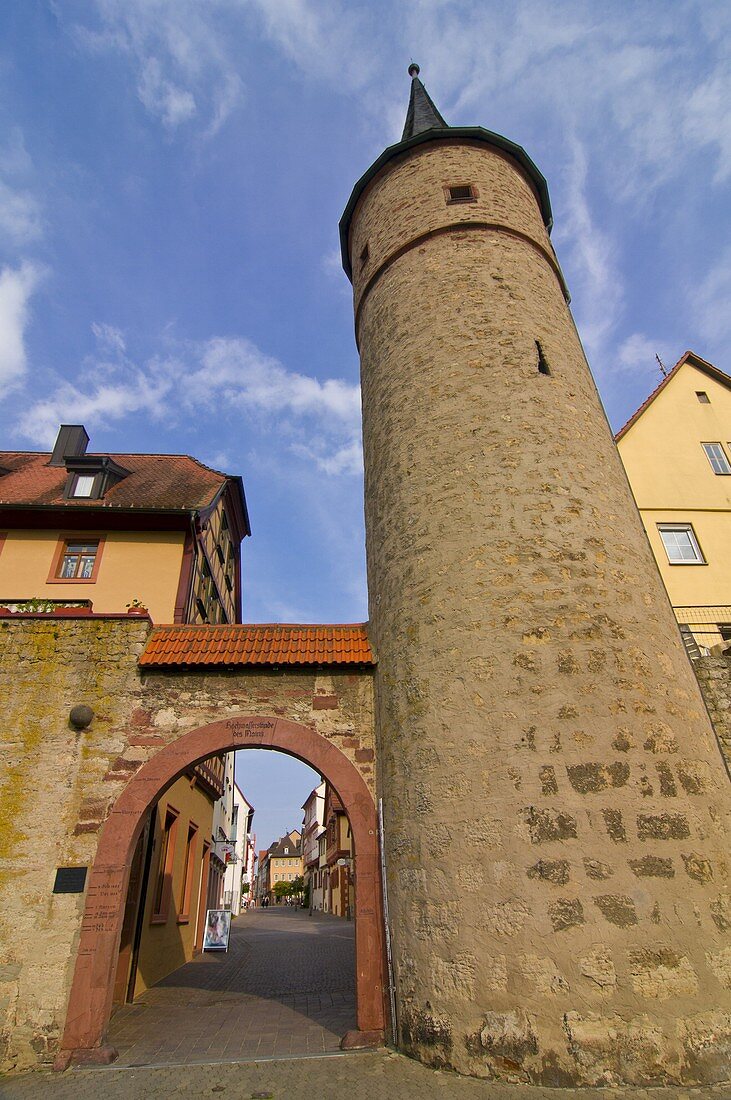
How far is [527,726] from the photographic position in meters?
5.48

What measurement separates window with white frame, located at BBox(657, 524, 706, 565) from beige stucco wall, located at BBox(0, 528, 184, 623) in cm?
922

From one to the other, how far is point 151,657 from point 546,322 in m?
6.79

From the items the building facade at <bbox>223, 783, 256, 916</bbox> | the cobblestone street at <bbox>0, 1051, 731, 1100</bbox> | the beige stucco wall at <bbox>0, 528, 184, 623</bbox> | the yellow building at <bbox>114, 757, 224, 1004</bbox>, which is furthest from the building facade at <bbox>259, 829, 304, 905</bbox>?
the cobblestone street at <bbox>0, 1051, 731, 1100</bbox>

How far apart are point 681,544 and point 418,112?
1075 cm

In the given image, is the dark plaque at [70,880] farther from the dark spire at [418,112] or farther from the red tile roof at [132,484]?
the dark spire at [418,112]

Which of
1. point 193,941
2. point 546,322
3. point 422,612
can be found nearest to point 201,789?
point 193,941

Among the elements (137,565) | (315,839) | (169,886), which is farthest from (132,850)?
(315,839)

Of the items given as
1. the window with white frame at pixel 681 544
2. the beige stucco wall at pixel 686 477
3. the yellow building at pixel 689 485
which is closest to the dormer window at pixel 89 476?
the yellow building at pixel 689 485

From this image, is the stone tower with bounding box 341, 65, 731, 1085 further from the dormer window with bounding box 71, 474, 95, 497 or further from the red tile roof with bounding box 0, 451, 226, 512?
the dormer window with bounding box 71, 474, 95, 497

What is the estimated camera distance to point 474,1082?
454cm

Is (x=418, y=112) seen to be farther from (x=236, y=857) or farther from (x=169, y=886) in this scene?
(x=236, y=857)

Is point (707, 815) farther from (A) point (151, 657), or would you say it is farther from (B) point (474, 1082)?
(A) point (151, 657)

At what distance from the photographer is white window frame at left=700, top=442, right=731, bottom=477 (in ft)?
42.3

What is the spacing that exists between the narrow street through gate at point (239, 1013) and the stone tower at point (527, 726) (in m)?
1.67
